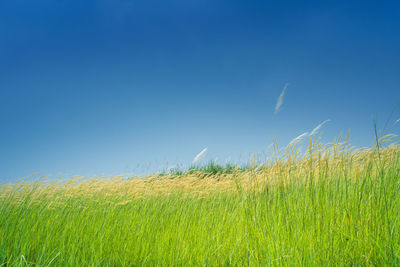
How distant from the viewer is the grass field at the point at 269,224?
70.4 inches

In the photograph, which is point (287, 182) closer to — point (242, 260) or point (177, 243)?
point (242, 260)

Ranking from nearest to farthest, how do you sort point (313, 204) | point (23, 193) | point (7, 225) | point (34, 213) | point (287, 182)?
point (313, 204)
point (287, 182)
point (7, 225)
point (34, 213)
point (23, 193)

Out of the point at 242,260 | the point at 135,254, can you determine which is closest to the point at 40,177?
the point at 135,254

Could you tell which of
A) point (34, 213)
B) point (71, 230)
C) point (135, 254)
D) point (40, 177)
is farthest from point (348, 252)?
point (40, 177)

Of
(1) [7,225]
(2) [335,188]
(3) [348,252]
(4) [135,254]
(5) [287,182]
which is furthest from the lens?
(1) [7,225]

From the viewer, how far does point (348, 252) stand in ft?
5.76

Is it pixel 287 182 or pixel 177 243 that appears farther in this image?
pixel 177 243

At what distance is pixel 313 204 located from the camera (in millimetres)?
1951

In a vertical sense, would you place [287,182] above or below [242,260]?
above

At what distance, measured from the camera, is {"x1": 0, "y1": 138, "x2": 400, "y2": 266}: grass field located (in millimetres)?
1787

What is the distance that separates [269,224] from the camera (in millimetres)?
2135

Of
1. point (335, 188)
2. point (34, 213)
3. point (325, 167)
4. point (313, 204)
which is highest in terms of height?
point (325, 167)

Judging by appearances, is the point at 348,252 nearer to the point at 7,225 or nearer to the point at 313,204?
the point at 313,204

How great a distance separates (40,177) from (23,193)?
0.50 metres
